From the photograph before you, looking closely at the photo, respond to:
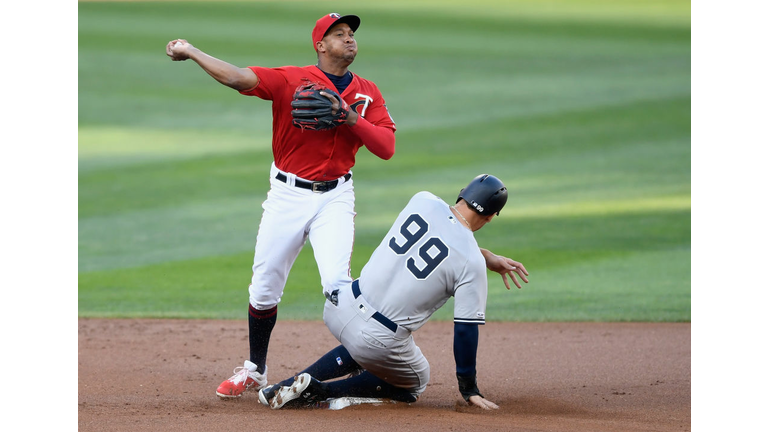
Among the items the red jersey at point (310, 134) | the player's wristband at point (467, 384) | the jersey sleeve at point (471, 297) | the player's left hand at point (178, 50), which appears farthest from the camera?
the red jersey at point (310, 134)

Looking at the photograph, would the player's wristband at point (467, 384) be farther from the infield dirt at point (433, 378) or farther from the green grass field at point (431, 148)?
the green grass field at point (431, 148)

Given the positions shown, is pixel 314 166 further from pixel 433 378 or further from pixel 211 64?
pixel 433 378

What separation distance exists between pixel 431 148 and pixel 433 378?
10.4 metres

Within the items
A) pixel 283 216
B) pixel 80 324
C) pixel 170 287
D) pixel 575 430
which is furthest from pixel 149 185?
pixel 575 430

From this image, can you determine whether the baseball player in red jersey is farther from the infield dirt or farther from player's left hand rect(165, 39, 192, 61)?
the infield dirt

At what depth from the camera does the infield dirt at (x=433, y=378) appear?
13.8 feet

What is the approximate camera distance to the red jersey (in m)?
4.98

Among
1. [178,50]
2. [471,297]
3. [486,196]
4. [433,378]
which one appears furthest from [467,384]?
[178,50]

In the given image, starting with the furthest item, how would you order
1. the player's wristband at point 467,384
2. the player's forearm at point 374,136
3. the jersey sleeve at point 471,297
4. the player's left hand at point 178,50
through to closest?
the player's forearm at point 374,136
the player's left hand at point 178,50
the player's wristband at point 467,384
the jersey sleeve at point 471,297

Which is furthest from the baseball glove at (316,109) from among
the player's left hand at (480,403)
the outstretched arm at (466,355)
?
the player's left hand at (480,403)

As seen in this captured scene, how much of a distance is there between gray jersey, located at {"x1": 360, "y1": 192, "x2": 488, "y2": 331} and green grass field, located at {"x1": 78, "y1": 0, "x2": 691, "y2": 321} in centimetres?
339

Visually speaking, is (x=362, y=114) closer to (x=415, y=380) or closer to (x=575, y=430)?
(x=415, y=380)

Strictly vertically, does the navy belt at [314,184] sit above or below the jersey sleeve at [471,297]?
above

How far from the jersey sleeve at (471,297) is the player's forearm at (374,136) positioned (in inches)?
38.8
